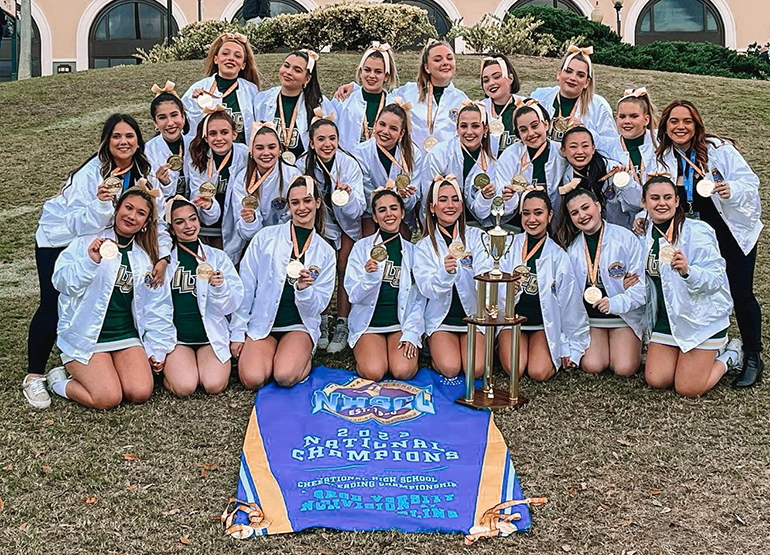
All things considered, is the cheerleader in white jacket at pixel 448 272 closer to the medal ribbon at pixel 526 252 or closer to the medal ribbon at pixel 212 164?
the medal ribbon at pixel 526 252

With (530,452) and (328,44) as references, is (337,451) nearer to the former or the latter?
(530,452)

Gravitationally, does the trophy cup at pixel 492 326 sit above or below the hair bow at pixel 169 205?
below

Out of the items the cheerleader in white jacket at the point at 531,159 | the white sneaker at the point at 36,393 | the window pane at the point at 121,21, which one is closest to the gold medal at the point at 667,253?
the cheerleader in white jacket at the point at 531,159

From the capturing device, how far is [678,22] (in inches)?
1192

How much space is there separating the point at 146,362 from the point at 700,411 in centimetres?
324

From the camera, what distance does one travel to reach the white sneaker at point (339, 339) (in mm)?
6449

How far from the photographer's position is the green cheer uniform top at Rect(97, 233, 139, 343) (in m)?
5.55

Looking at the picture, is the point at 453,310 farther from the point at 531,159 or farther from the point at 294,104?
the point at 294,104

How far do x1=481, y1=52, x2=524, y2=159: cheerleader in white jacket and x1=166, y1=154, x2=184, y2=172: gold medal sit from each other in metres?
2.08

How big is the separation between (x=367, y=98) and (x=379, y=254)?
1438 mm

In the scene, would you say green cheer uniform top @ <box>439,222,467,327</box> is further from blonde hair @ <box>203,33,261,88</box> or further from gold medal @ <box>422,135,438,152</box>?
blonde hair @ <box>203,33,261,88</box>

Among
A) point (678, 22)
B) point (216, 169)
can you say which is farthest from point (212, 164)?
point (678, 22)

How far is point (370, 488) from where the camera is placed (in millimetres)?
4523

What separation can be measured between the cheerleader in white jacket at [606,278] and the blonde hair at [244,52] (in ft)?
8.19
